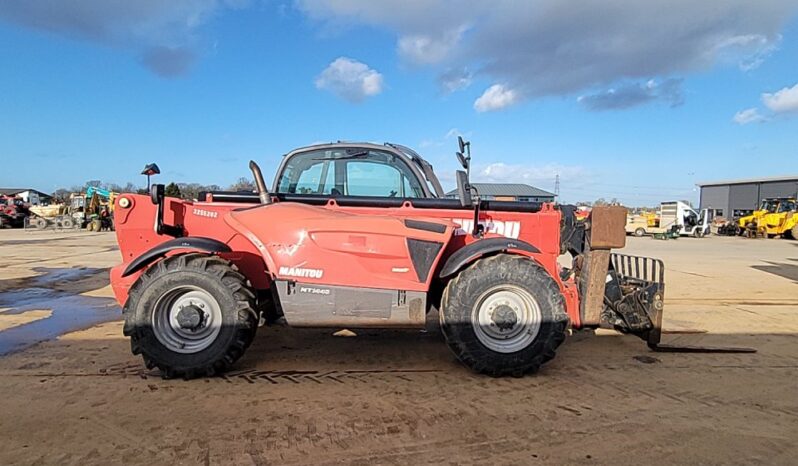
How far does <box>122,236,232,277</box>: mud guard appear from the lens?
416 cm

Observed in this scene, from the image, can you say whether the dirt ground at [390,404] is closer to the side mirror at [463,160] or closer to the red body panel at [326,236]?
the red body panel at [326,236]

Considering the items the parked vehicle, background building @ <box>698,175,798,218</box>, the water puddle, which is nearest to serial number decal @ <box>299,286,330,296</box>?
the water puddle

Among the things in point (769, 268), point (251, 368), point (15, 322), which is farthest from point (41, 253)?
point (769, 268)

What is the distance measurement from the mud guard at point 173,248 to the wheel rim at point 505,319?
7.70 ft

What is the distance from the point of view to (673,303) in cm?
793

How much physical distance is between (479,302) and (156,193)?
Answer: 306 cm

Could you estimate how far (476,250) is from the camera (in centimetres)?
414

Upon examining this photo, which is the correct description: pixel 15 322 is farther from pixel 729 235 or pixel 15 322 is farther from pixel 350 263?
pixel 729 235

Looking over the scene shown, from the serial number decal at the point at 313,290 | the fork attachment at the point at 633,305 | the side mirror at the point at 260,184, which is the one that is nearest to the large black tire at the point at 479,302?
the fork attachment at the point at 633,305

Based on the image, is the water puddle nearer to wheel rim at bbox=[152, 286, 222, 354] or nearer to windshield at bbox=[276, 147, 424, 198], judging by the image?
wheel rim at bbox=[152, 286, 222, 354]

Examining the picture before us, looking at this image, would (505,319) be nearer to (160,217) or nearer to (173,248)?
(173,248)

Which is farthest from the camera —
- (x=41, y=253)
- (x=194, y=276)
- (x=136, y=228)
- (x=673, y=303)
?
(x=41, y=253)

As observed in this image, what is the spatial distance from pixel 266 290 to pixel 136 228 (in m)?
1.41

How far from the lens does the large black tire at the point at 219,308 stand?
13.1 ft
